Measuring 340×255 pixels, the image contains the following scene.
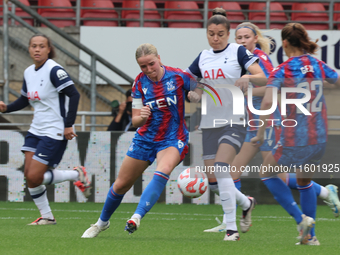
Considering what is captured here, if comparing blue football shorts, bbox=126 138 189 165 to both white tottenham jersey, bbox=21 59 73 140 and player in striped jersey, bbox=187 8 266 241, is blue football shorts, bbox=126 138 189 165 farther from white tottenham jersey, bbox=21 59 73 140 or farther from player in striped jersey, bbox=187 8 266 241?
white tottenham jersey, bbox=21 59 73 140

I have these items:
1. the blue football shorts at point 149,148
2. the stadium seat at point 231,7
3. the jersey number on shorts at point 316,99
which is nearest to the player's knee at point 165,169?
the blue football shorts at point 149,148

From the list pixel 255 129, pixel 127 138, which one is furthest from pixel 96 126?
pixel 255 129

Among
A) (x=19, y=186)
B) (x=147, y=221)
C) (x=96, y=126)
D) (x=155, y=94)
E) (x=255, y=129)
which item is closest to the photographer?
(x=155, y=94)

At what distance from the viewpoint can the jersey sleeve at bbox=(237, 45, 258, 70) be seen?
15.5 feet

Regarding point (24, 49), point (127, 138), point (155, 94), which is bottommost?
point (127, 138)

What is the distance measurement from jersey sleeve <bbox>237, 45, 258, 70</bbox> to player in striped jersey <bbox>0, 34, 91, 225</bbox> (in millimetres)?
1858

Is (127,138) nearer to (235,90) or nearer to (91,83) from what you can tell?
(91,83)

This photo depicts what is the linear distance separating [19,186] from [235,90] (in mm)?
4816

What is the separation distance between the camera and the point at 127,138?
8586 millimetres

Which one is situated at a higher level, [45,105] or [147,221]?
[45,105]

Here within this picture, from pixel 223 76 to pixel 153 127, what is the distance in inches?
30.1

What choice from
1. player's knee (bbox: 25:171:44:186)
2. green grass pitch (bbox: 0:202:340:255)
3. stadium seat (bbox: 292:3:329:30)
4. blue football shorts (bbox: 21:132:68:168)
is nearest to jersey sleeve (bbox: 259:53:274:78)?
green grass pitch (bbox: 0:202:340:255)

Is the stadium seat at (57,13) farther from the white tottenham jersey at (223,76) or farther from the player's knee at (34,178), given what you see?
the white tottenham jersey at (223,76)

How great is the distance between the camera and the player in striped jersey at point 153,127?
14.9ft
